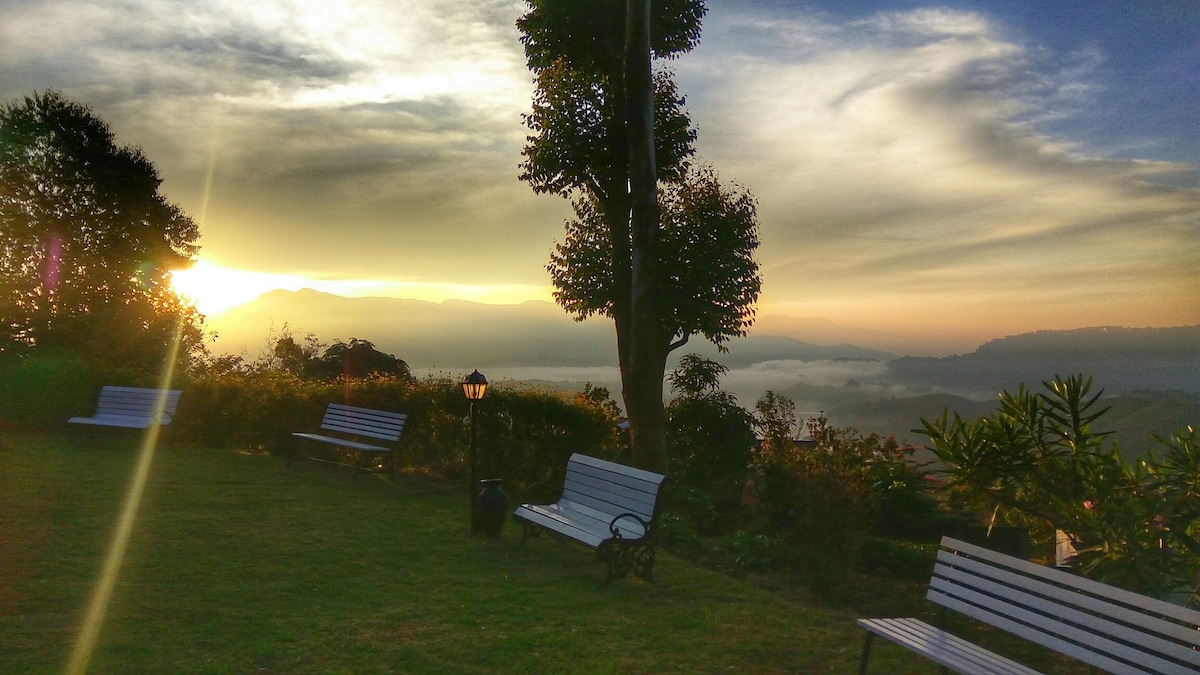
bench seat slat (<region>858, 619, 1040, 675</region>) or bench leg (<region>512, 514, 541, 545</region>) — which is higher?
bench seat slat (<region>858, 619, 1040, 675</region>)

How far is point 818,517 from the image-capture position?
732 centimetres

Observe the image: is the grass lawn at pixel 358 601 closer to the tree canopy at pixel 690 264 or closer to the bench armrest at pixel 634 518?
the bench armrest at pixel 634 518

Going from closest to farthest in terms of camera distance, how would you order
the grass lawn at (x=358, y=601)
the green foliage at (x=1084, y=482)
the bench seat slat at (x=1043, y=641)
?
the bench seat slat at (x=1043, y=641), the grass lawn at (x=358, y=601), the green foliage at (x=1084, y=482)

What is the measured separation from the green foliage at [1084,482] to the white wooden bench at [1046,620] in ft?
4.30

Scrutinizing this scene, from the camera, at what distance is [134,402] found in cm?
1520

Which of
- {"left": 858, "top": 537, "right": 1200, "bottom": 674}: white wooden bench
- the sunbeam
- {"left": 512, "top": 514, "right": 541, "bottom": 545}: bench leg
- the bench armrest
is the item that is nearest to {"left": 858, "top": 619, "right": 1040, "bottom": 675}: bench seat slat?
{"left": 858, "top": 537, "right": 1200, "bottom": 674}: white wooden bench

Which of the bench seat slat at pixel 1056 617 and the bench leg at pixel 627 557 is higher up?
the bench seat slat at pixel 1056 617

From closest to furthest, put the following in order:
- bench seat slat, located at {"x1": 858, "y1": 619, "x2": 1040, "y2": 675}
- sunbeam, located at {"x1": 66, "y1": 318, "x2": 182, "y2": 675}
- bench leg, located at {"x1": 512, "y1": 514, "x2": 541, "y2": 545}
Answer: bench seat slat, located at {"x1": 858, "y1": 619, "x2": 1040, "y2": 675} < sunbeam, located at {"x1": 66, "y1": 318, "x2": 182, "y2": 675} < bench leg, located at {"x1": 512, "y1": 514, "x2": 541, "y2": 545}

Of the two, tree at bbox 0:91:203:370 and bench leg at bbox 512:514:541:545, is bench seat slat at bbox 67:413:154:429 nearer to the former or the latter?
bench leg at bbox 512:514:541:545

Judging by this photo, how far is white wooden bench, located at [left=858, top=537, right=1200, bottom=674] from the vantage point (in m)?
3.57

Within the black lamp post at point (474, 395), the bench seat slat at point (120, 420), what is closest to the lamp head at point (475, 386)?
the black lamp post at point (474, 395)

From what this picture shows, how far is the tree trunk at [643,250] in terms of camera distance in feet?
37.8

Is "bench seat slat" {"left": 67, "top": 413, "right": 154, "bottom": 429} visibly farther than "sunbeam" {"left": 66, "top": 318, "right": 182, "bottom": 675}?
Yes

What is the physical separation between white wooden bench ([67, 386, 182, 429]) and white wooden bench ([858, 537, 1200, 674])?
13313 millimetres
